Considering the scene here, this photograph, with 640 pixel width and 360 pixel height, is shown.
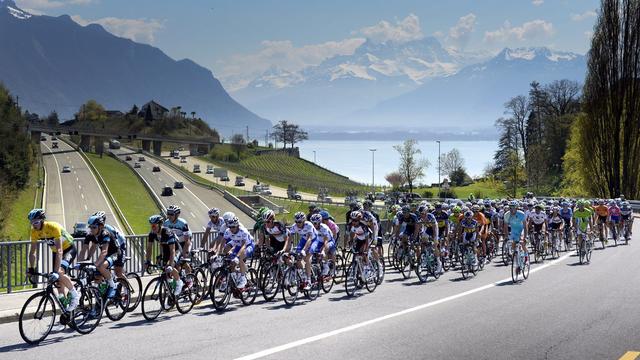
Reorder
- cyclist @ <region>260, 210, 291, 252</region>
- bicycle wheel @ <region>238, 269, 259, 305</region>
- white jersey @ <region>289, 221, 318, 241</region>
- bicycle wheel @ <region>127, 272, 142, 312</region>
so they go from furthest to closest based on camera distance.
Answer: cyclist @ <region>260, 210, 291, 252</region>, white jersey @ <region>289, 221, 318, 241</region>, bicycle wheel @ <region>238, 269, 259, 305</region>, bicycle wheel @ <region>127, 272, 142, 312</region>

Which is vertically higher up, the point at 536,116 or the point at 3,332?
the point at 536,116

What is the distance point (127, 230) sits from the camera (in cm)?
6519

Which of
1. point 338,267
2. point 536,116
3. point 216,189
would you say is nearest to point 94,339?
point 338,267

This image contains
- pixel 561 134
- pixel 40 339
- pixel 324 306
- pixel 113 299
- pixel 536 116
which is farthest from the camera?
pixel 536 116

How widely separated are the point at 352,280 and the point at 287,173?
514ft

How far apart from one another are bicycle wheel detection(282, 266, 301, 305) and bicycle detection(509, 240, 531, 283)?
256 inches

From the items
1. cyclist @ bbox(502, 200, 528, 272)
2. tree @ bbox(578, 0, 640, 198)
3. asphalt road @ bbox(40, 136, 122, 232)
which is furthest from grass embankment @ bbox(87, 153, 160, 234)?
cyclist @ bbox(502, 200, 528, 272)

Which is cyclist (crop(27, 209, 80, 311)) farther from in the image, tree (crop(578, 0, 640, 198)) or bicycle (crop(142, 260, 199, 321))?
tree (crop(578, 0, 640, 198))

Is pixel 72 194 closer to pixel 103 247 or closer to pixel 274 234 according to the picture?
pixel 274 234

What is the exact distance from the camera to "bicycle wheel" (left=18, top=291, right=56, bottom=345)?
11805 mm

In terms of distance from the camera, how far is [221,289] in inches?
592

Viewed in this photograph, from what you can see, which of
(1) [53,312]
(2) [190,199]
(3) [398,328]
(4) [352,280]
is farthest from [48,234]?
(2) [190,199]

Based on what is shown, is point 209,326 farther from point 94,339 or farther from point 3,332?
point 3,332

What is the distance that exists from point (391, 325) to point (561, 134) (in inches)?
4559
